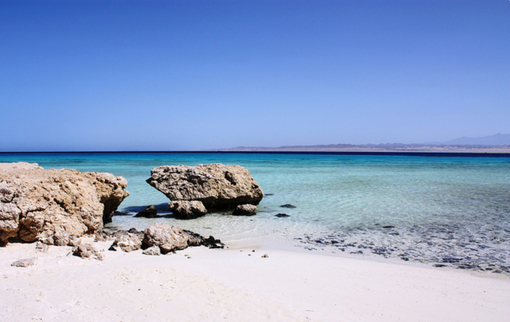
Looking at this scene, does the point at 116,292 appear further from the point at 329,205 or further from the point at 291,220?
the point at 329,205

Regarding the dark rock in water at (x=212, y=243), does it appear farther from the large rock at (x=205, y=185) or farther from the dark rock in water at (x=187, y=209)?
the large rock at (x=205, y=185)

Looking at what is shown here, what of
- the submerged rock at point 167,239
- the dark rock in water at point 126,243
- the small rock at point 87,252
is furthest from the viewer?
the submerged rock at point 167,239

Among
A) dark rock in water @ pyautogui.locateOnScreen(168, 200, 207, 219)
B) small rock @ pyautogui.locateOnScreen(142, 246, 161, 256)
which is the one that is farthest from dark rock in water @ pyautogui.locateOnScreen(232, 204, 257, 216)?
small rock @ pyautogui.locateOnScreen(142, 246, 161, 256)

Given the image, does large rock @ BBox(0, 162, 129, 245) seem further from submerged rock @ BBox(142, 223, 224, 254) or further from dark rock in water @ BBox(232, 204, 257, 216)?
dark rock in water @ BBox(232, 204, 257, 216)

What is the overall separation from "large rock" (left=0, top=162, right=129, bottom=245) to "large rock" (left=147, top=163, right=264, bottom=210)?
3.09m

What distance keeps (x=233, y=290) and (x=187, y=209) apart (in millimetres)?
5662

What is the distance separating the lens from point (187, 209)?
934cm

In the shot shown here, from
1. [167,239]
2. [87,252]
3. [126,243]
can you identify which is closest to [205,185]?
[167,239]

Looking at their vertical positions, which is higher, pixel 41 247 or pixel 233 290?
pixel 41 247

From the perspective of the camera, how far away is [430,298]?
13.6 ft

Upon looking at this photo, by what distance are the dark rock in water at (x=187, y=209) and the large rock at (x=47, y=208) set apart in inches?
105

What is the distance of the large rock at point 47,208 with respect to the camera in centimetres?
539

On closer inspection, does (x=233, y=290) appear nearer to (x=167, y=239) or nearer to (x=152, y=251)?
(x=152, y=251)

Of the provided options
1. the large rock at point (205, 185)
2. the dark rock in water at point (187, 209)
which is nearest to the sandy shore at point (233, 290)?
the dark rock in water at point (187, 209)
